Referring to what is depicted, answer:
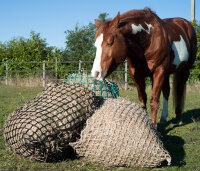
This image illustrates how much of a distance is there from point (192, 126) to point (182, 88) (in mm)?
961

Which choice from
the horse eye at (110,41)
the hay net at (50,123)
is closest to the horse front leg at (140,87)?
the horse eye at (110,41)

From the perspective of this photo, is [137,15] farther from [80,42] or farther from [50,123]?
[80,42]

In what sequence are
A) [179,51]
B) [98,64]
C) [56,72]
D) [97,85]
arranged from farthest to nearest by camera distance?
[56,72] → [179,51] → [97,85] → [98,64]

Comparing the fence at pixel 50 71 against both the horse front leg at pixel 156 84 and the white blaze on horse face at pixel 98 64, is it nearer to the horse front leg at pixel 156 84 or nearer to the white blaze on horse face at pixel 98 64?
the horse front leg at pixel 156 84

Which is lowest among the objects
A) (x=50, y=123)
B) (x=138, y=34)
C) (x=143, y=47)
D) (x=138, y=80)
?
(x=50, y=123)

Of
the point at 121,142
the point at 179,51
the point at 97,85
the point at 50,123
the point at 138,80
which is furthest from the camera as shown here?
the point at 179,51

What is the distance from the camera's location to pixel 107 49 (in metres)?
2.87

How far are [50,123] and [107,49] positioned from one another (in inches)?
43.8

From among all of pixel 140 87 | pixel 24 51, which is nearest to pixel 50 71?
pixel 24 51

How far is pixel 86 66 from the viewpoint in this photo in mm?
13242

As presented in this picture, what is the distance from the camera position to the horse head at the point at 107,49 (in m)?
2.84

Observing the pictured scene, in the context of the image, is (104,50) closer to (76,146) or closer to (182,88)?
(76,146)

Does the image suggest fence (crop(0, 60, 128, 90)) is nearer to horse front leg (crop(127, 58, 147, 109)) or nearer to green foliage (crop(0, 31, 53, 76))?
green foliage (crop(0, 31, 53, 76))

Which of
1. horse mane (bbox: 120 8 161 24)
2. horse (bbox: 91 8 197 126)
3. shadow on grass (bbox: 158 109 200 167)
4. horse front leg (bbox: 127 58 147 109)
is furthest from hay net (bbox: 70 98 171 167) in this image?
horse front leg (bbox: 127 58 147 109)
